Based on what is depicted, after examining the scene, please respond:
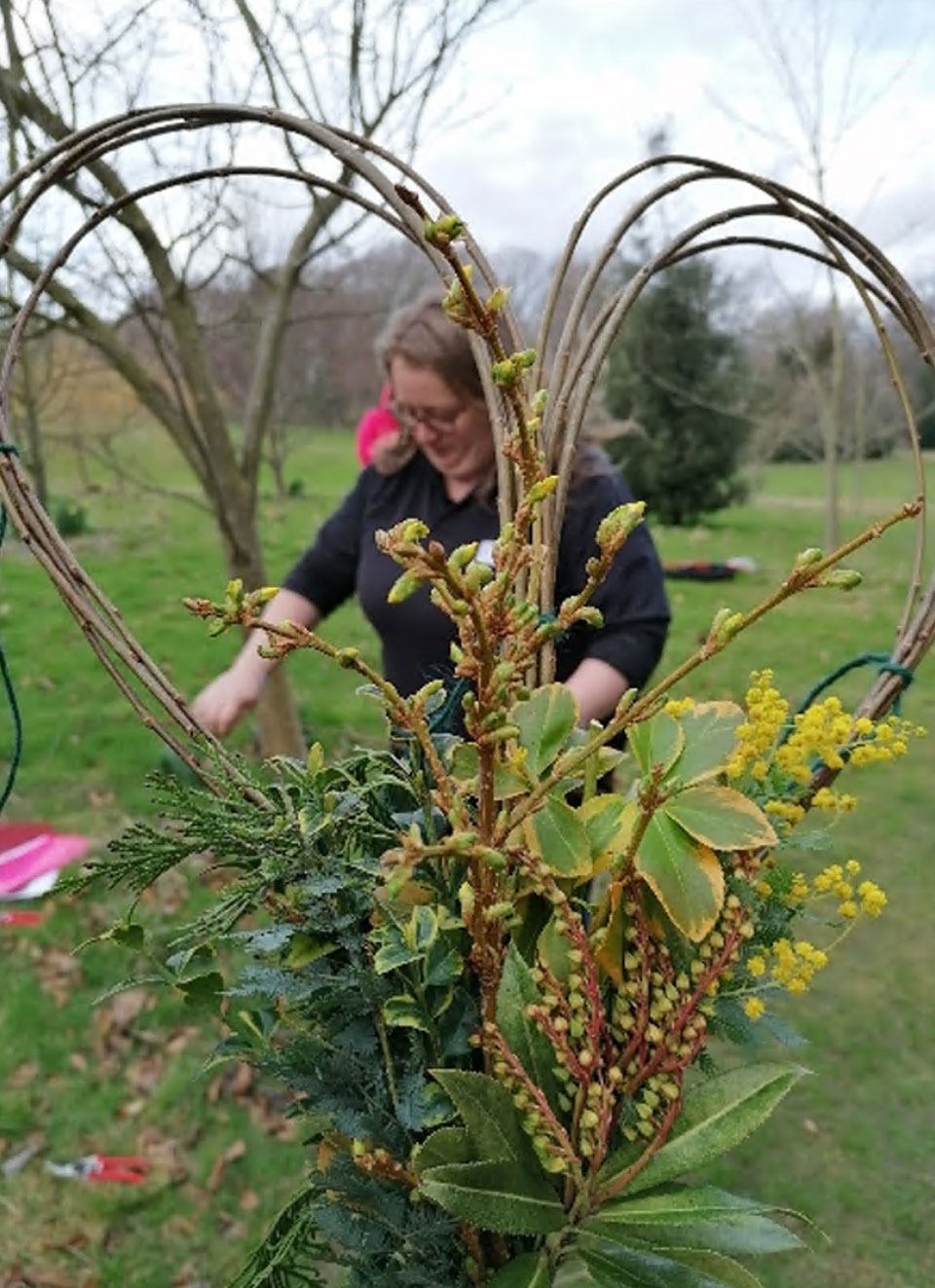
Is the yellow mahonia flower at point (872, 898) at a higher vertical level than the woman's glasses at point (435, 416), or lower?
lower

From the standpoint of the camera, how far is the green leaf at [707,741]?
756mm

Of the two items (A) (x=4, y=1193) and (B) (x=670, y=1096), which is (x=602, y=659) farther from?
(A) (x=4, y=1193)

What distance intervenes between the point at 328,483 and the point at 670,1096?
16.6 m

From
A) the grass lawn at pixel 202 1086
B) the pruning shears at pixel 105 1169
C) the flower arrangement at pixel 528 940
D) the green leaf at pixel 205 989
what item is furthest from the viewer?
the pruning shears at pixel 105 1169

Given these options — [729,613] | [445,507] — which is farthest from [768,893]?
[445,507]

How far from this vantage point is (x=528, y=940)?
2.54 feet

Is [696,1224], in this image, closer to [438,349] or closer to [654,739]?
[654,739]

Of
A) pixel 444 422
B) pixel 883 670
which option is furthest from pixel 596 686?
pixel 883 670

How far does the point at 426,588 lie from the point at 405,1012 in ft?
4.11

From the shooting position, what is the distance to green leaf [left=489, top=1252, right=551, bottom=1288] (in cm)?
69

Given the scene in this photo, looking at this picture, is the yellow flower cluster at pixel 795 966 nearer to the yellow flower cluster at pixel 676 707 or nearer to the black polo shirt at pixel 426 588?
the yellow flower cluster at pixel 676 707

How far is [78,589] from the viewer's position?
91cm

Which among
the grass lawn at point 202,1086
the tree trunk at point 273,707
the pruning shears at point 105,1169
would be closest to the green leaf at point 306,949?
the grass lawn at point 202,1086

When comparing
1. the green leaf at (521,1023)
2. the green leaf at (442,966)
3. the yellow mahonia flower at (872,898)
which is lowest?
the green leaf at (521,1023)
